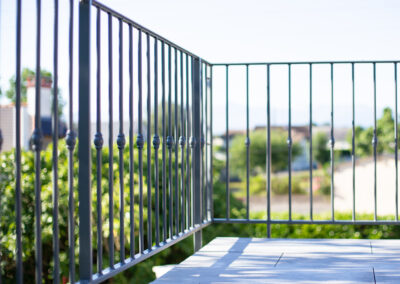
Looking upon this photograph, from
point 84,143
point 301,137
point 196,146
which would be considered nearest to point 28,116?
Answer: point 196,146

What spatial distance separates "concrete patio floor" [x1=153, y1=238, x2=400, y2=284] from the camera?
2016 mm

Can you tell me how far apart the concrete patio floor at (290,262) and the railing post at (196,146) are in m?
0.17

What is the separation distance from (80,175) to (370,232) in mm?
6755

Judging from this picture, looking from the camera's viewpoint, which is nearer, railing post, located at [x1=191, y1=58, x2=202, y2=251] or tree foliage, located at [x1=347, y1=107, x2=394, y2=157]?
railing post, located at [x1=191, y1=58, x2=202, y2=251]

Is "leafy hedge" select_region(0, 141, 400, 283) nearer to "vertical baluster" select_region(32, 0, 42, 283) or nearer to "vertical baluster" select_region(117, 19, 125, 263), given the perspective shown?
"vertical baluster" select_region(117, 19, 125, 263)

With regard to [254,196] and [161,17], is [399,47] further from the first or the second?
[161,17]

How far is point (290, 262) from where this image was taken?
7.64 ft

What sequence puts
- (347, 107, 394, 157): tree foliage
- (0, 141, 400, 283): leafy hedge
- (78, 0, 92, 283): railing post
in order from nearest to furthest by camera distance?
(78, 0, 92, 283): railing post → (0, 141, 400, 283): leafy hedge → (347, 107, 394, 157): tree foliage

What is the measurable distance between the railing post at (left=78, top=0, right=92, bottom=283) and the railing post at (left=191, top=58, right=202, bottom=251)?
1221 mm

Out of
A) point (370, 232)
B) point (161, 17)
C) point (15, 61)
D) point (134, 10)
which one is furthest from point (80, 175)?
point (161, 17)

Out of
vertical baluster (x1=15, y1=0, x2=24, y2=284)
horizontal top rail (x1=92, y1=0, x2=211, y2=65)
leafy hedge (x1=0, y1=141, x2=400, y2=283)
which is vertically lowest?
leafy hedge (x1=0, y1=141, x2=400, y2=283)

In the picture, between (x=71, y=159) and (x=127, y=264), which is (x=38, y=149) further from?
(x=127, y=264)

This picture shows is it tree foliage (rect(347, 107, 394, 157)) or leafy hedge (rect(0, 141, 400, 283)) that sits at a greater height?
tree foliage (rect(347, 107, 394, 157))

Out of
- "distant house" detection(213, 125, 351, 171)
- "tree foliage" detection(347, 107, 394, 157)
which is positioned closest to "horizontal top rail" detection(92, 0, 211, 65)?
"tree foliage" detection(347, 107, 394, 157)
